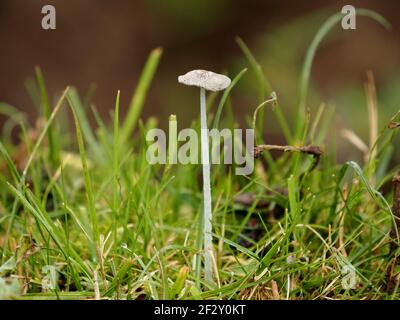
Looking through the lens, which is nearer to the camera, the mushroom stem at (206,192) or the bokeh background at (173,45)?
the mushroom stem at (206,192)

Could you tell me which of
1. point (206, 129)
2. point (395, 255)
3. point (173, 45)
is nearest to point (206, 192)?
point (206, 129)

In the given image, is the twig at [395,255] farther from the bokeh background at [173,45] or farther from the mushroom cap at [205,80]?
the bokeh background at [173,45]

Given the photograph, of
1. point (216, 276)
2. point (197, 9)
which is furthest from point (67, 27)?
point (216, 276)

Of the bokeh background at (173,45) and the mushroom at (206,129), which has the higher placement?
the bokeh background at (173,45)

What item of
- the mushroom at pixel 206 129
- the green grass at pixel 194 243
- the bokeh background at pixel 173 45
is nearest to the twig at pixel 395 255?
the green grass at pixel 194 243

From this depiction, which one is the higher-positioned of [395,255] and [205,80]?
[205,80]

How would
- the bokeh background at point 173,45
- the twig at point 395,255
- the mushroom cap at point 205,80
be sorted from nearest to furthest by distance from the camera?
the mushroom cap at point 205,80 < the twig at point 395,255 < the bokeh background at point 173,45

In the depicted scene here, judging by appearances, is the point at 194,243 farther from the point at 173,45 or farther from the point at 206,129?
the point at 173,45

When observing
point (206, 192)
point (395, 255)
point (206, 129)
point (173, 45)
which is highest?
point (173, 45)
